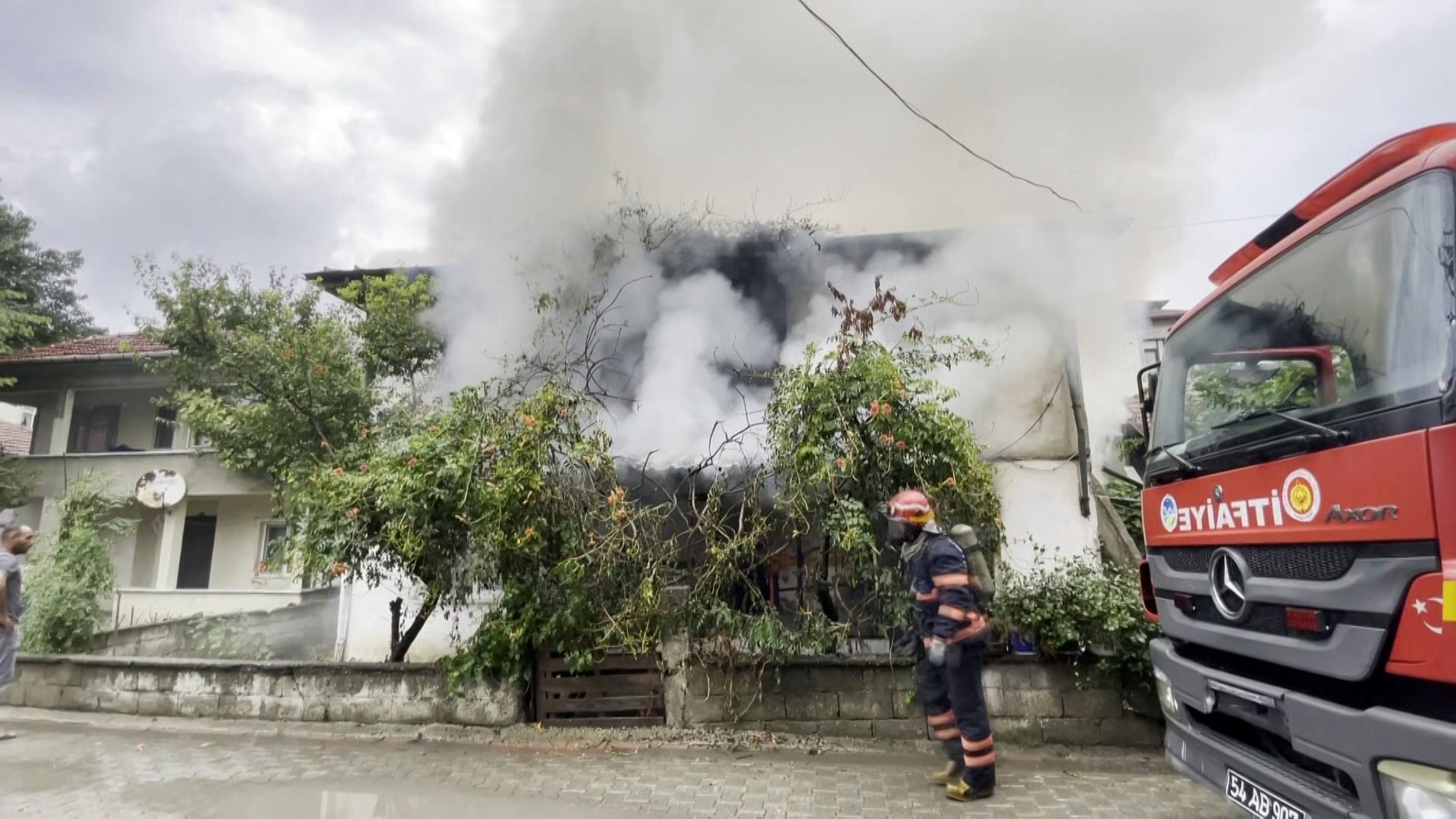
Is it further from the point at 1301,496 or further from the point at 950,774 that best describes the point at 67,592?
the point at 1301,496

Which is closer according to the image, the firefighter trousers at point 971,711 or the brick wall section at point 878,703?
the firefighter trousers at point 971,711

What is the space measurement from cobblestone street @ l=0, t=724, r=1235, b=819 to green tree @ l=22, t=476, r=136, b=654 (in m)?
2.34

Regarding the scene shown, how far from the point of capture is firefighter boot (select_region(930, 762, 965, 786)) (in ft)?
13.6

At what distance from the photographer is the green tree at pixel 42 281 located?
686 inches

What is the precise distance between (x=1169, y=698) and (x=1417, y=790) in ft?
4.33

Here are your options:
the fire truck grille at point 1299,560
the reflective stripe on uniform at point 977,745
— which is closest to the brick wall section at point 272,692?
the reflective stripe on uniform at point 977,745

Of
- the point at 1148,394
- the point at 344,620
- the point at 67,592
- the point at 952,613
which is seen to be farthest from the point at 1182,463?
the point at 67,592

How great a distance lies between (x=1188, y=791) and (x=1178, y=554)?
1.87m

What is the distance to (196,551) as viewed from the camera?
1477 centimetres

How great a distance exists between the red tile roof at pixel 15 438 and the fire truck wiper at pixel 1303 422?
63.4ft

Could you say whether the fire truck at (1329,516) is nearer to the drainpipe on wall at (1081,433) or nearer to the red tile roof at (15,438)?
the drainpipe on wall at (1081,433)

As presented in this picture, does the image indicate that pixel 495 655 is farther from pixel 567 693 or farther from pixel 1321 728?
pixel 1321 728

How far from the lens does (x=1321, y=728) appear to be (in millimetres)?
2264

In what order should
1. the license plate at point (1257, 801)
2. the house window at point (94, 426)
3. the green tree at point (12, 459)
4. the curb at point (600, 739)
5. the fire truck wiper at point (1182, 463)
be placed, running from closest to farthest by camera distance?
the license plate at point (1257, 801) → the fire truck wiper at point (1182, 463) → the curb at point (600, 739) → the green tree at point (12, 459) → the house window at point (94, 426)
